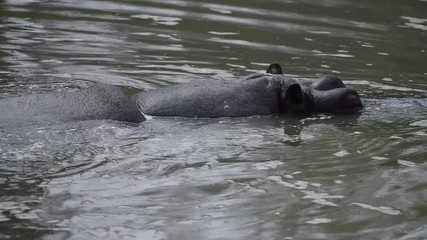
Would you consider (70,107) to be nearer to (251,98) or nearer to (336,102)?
(251,98)

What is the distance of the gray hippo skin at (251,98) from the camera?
6.48 meters

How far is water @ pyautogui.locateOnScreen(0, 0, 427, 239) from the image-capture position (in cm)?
439

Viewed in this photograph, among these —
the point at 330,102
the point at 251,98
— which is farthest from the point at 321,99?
the point at 251,98

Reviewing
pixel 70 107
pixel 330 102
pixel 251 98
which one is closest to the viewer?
pixel 70 107

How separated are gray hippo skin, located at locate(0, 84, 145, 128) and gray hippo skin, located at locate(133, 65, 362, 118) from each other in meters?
0.24

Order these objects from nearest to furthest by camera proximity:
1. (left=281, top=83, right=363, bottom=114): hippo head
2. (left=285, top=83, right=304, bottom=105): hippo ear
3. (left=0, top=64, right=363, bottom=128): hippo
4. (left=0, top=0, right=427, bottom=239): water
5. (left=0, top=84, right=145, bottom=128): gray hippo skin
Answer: (left=0, top=0, right=427, bottom=239): water → (left=0, top=84, right=145, bottom=128): gray hippo skin → (left=0, top=64, right=363, bottom=128): hippo → (left=285, top=83, right=304, bottom=105): hippo ear → (left=281, top=83, right=363, bottom=114): hippo head

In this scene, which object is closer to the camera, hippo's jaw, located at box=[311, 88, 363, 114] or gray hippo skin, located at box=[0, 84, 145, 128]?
gray hippo skin, located at box=[0, 84, 145, 128]

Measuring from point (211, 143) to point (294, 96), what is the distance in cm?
113

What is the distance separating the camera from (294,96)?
6660 mm

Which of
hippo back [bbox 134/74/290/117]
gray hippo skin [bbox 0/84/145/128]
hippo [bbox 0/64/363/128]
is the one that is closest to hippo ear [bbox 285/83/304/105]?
hippo [bbox 0/64/363/128]

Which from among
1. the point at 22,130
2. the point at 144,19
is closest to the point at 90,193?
the point at 22,130

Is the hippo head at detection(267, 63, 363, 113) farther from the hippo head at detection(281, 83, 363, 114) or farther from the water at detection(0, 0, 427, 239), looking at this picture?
the water at detection(0, 0, 427, 239)

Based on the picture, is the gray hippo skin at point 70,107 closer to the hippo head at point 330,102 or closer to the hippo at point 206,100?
the hippo at point 206,100

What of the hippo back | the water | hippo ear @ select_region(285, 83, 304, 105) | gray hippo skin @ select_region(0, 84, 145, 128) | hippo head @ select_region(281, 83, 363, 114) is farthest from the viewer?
hippo head @ select_region(281, 83, 363, 114)
